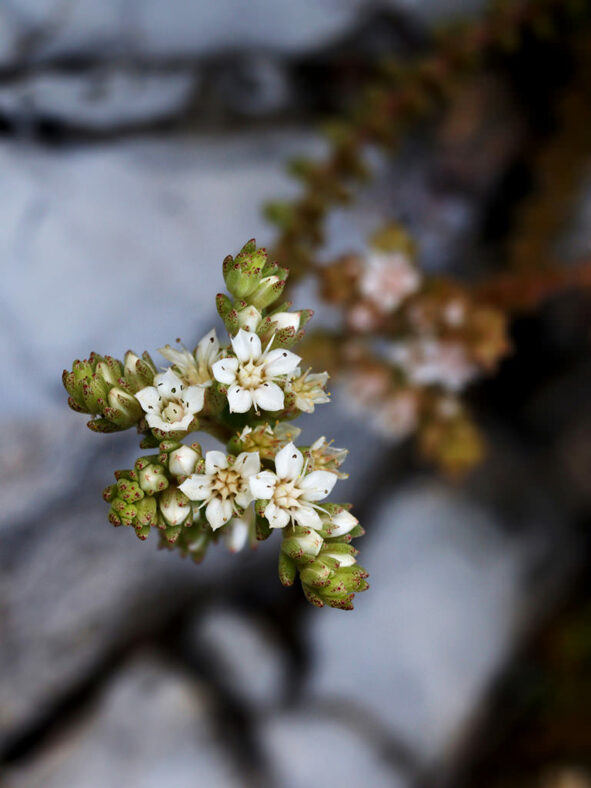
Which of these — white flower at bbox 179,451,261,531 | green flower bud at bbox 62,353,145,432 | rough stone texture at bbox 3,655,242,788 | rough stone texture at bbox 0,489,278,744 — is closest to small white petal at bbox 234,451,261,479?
white flower at bbox 179,451,261,531

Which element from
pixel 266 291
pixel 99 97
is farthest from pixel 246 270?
pixel 99 97

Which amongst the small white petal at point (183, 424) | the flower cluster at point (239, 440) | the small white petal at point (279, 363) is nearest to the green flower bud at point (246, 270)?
the flower cluster at point (239, 440)

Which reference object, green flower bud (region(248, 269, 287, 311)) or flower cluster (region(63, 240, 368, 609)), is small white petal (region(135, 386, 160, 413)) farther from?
green flower bud (region(248, 269, 287, 311))

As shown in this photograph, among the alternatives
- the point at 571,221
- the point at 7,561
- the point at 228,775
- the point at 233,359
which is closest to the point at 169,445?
the point at 233,359

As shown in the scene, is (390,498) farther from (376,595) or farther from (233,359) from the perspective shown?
(233,359)

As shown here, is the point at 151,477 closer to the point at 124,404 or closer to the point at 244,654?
the point at 124,404
